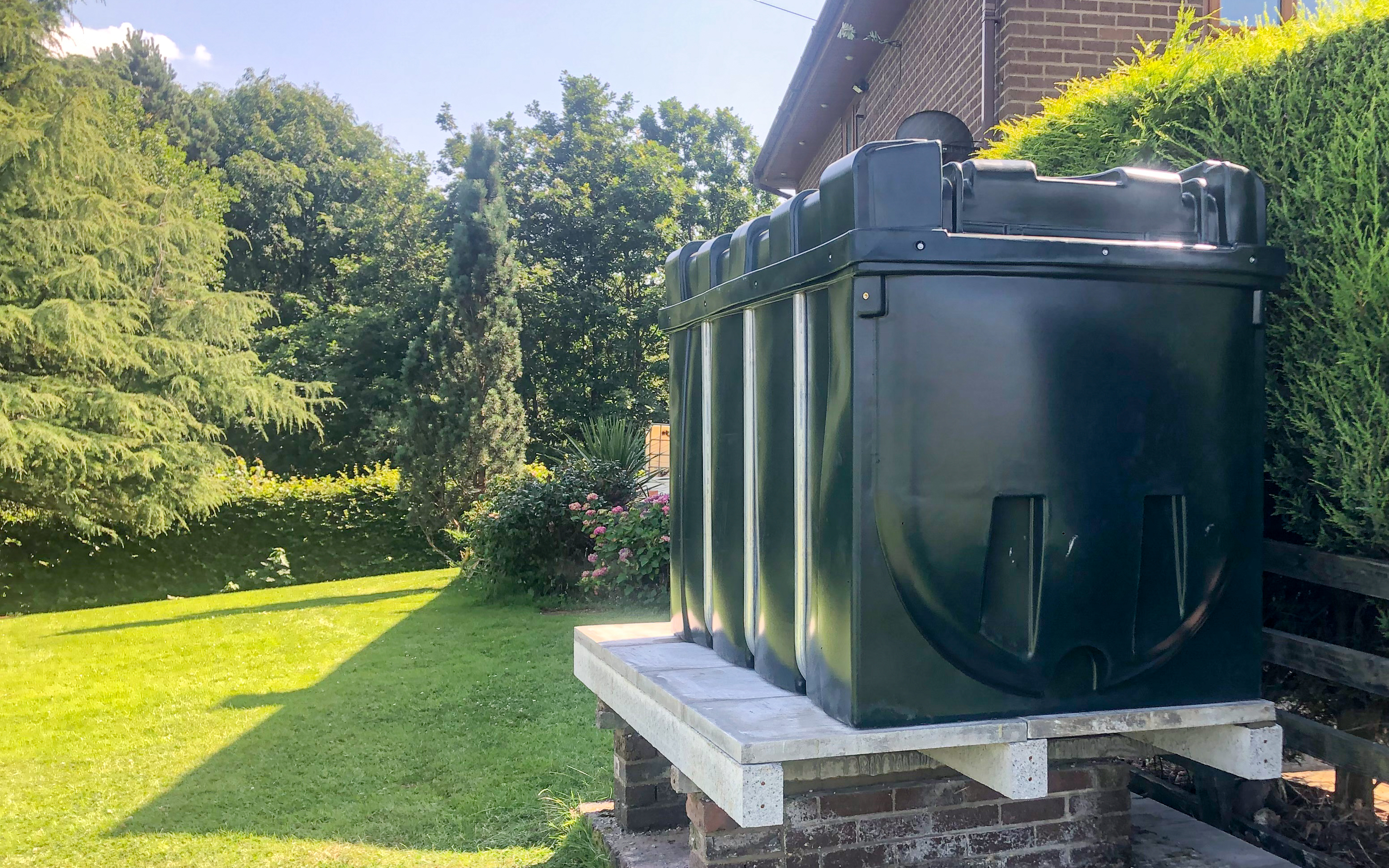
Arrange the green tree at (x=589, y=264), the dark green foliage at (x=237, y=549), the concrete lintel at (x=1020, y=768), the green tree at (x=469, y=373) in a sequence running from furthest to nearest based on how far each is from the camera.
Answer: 1. the green tree at (x=589, y=264)
2. the green tree at (x=469, y=373)
3. the dark green foliage at (x=237, y=549)
4. the concrete lintel at (x=1020, y=768)

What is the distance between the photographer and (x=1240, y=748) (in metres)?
1.98

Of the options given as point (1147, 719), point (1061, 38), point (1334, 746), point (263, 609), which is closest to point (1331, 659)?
point (1334, 746)

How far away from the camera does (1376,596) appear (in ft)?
6.99

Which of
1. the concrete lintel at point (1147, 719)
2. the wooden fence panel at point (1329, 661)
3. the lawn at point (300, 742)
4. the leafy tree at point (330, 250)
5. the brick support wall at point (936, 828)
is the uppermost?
the leafy tree at point (330, 250)

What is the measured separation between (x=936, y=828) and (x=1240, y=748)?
0.75 metres

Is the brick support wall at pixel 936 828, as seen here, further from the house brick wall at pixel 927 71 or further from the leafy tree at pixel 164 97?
the leafy tree at pixel 164 97

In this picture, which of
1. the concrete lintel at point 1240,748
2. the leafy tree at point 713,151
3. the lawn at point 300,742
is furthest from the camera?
the leafy tree at point 713,151

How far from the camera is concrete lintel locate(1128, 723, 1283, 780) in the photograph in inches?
77.5

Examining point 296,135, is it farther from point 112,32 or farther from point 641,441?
point 641,441

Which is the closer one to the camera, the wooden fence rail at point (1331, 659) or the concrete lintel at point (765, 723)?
the concrete lintel at point (765, 723)

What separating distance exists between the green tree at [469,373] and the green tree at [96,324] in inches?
99.9

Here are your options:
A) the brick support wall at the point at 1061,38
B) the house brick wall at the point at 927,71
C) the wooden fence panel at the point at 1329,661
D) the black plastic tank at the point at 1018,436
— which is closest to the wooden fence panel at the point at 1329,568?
the wooden fence panel at the point at 1329,661

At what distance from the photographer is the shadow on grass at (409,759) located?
4.31m

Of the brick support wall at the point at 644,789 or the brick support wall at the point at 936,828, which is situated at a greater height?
the brick support wall at the point at 936,828
